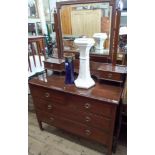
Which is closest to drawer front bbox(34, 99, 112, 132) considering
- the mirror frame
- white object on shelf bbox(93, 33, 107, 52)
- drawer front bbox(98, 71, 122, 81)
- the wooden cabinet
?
drawer front bbox(98, 71, 122, 81)

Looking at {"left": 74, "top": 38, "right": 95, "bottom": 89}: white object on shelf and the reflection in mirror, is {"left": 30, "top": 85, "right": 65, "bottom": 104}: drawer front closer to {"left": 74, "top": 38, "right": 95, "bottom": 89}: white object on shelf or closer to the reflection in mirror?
{"left": 74, "top": 38, "right": 95, "bottom": 89}: white object on shelf

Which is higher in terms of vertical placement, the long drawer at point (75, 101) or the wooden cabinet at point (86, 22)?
the wooden cabinet at point (86, 22)

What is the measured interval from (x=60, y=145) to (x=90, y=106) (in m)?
0.75

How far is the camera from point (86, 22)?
1.49m

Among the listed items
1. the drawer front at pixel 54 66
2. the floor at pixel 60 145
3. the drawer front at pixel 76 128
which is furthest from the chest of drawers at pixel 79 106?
the floor at pixel 60 145

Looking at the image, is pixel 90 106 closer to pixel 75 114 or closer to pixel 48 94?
pixel 75 114

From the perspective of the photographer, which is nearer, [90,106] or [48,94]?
[90,106]

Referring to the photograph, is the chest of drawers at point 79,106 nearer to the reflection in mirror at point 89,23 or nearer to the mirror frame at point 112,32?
the mirror frame at point 112,32

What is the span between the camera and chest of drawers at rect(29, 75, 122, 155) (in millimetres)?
1246

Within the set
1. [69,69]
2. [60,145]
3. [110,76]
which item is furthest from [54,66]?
[60,145]

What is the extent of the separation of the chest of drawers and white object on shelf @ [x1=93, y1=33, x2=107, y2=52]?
399 mm

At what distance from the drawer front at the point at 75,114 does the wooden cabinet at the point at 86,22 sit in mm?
809

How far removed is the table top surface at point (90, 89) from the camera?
1224 mm
